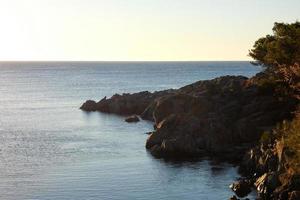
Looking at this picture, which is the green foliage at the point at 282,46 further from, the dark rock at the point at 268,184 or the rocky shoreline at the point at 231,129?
the dark rock at the point at 268,184

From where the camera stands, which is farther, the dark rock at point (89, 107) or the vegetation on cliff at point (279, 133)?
the dark rock at point (89, 107)

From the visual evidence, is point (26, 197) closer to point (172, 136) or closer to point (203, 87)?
point (172, 136)

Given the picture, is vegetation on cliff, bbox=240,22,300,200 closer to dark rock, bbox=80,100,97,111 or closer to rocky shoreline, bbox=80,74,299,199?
rocky shoreline, bbox=80,74,299,199

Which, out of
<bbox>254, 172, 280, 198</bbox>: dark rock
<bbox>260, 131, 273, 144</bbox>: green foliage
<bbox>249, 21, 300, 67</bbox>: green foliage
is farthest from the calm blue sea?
<bbox>249, 21, 300, 67</bbox>: green foliage

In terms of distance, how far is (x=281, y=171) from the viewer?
5884 cm

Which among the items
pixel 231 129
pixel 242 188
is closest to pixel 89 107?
pixel 231 129

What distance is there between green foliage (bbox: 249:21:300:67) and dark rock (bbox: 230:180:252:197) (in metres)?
20.0

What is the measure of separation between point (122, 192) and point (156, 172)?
1112 cm

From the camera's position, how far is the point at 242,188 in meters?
62.2

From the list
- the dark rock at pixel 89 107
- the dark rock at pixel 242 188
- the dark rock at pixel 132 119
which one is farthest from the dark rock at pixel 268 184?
the dark rock at pixel 89 107

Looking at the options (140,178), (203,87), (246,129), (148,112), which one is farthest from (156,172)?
(148,112)

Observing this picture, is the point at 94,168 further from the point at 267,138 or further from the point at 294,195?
the point at 294,195

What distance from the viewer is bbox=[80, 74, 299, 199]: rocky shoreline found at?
2515 inches

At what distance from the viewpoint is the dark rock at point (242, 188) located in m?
61.6
